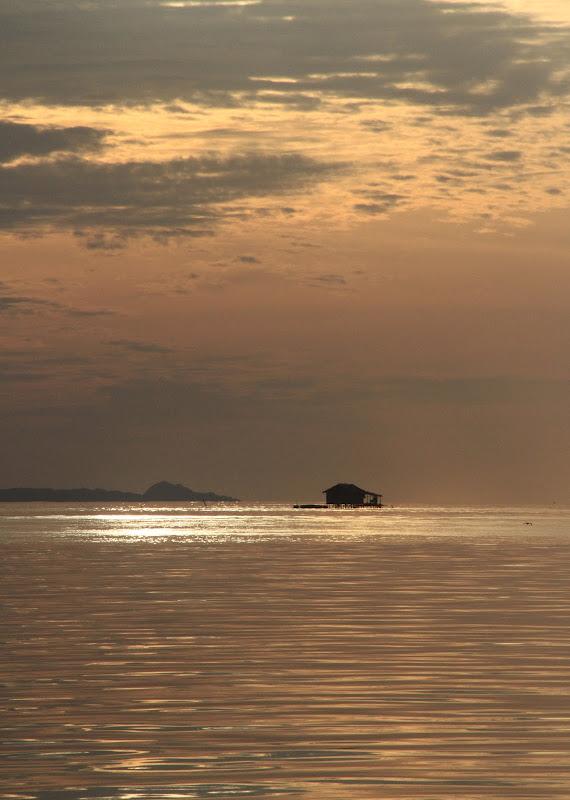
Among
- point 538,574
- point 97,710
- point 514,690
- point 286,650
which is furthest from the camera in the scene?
point 538,574

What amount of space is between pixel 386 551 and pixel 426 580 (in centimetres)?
3101

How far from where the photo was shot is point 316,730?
21625 mm

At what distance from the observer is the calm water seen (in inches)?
720

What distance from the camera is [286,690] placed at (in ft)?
84.9

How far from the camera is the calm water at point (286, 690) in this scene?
18281 millimetres

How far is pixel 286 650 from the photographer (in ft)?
105

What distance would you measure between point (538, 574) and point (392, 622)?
2453 cm

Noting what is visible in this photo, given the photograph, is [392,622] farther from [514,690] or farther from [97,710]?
[97,710]

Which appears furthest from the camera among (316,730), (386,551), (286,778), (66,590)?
(386,551)

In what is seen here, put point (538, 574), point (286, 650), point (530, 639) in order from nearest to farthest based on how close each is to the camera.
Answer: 1. point (286, 650)
2. point (530, 639)
3. point (538, 574)

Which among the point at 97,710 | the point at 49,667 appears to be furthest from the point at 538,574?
the point at 97,710

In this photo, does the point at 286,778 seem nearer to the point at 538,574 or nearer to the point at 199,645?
the point at 199,645

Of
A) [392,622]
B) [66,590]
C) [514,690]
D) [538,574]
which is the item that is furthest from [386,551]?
[514,690]

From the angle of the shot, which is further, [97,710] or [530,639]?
[530,639]
